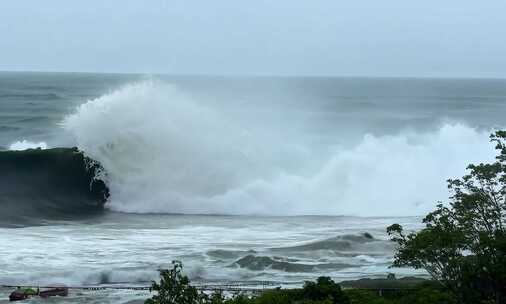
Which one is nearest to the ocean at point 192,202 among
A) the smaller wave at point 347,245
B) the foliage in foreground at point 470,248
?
the smaller wave at point 347,245

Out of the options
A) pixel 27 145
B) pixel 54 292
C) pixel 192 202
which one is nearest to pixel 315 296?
pixel 54 292

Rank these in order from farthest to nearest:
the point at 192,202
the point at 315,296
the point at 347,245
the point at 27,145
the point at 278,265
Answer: the point at 27,145, the point at 192,202, the point at 347,245, the point at 278,265, the point at 315,296

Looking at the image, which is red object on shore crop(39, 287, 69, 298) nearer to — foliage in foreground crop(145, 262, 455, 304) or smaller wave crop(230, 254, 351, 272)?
foliage in foreground crop(145, 262, 455, 304)

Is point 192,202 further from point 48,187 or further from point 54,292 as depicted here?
Answer: point 54,292

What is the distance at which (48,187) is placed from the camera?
33.7 metres

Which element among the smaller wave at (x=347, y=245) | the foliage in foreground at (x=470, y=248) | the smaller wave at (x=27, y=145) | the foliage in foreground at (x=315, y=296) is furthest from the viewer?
the smaller wave at (x=27, y=145)

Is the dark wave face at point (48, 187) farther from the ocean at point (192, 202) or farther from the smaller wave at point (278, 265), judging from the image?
the smaller wave at point (278, 265)

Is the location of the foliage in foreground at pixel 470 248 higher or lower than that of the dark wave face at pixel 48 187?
lower

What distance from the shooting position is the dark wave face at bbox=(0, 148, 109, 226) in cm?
2975

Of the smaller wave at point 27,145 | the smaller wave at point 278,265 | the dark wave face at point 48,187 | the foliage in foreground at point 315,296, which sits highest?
the smaller wave at point 27,145

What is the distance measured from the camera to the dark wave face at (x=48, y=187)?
29750 millimetres

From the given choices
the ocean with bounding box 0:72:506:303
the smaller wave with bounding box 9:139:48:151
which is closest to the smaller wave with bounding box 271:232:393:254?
the ocean with bounding box 0:72:506:303

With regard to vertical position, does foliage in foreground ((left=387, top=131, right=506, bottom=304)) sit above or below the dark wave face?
below

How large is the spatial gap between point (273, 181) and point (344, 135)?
23.1 meters
